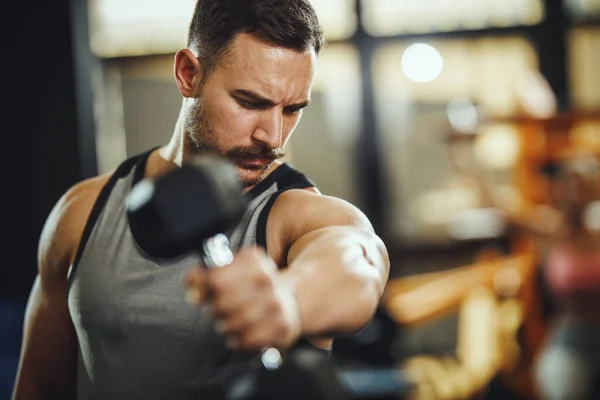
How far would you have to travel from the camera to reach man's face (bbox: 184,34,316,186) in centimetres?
Answer: 98

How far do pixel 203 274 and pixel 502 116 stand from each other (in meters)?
3.14

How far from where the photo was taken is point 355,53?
4055 millimetres

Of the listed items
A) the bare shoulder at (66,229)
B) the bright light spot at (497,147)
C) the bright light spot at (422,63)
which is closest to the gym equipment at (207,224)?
the bare shoulder at (66,229)

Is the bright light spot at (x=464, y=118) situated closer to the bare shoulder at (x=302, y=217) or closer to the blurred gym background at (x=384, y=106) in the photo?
the blurred gym background at (x=384, y=106)

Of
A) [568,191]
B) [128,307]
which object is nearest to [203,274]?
[128,307]

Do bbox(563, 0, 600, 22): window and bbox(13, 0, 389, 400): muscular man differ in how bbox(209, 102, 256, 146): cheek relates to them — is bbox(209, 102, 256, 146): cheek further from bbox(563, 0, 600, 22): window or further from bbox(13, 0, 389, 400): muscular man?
bbox(563, 0, 600, 22): window

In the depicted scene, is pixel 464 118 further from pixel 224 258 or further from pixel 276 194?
pixel 224 258

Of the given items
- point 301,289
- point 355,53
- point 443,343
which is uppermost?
point 355,53

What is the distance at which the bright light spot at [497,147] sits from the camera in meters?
3.77

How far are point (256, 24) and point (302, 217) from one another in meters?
0.31

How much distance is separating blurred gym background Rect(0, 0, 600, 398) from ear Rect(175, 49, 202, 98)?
8.72 feet

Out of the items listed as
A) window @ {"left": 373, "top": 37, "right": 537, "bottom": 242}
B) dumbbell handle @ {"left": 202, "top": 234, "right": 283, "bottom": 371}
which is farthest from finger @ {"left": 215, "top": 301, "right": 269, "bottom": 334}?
window @ {"left": 373, "top": 37, "right": 537, "bottom": 242}

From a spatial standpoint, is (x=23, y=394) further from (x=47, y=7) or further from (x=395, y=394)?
(x=47, y=7)

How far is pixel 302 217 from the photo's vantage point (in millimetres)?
998
